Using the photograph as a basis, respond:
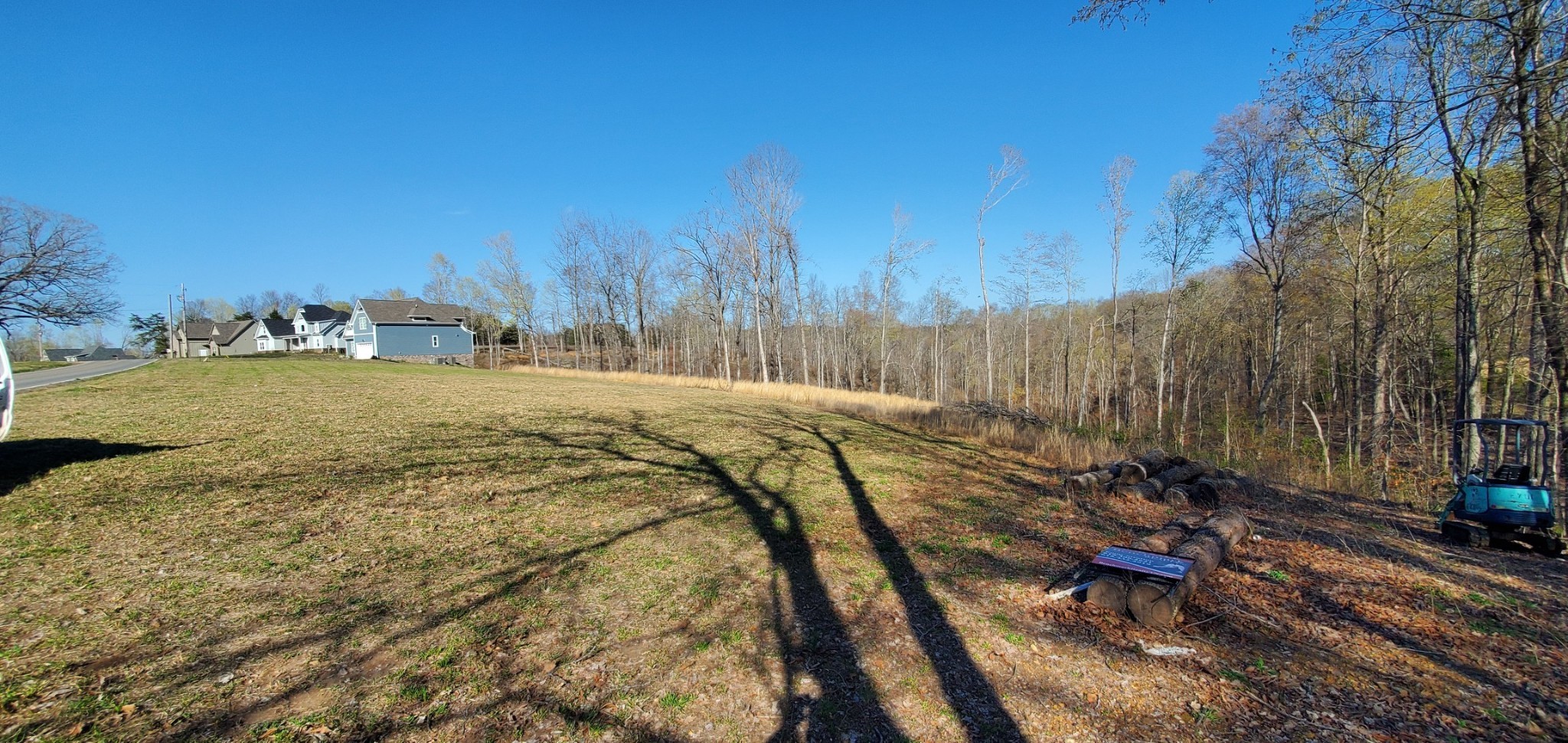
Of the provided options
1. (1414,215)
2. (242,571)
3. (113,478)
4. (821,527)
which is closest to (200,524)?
(242,571)

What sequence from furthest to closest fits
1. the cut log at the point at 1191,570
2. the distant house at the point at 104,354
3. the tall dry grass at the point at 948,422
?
the distant house at the point at 104,354
the tall dry grass at the point at 948,422
the cut log at the point at 1191,570

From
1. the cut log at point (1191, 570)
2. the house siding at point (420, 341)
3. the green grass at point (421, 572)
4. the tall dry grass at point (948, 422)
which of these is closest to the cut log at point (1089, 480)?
the green grass at point (421, 572)

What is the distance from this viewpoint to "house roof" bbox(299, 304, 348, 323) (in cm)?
5919

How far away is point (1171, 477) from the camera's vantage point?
814 cm

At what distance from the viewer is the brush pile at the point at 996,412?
14.5m

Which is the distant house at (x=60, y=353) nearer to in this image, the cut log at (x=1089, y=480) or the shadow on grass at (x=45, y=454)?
the shadow on grass at (x=45, y=454)

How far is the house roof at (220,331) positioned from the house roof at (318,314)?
26.2 feet

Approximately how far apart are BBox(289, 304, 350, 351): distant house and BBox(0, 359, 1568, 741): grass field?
206 feet

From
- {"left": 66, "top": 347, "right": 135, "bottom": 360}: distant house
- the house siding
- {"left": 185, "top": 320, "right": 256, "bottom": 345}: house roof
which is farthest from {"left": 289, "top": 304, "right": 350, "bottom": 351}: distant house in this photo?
{"left": 66, "top": 347, "right": 135, "bottom": 360}: distant house

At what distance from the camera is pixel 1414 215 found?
12.7 m

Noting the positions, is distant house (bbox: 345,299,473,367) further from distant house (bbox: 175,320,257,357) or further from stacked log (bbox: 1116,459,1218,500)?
stacked log (bbox: 1116,459,1218,500)

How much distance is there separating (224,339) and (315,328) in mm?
12439

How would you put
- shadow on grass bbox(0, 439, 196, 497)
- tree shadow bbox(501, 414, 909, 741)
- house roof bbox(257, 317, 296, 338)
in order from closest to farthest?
tree shadow bbox(501, 414, 909, 741) < shadow on grass bbox(0, 439, 196, 497) < house roof bbox(257, 317, 296, 338)

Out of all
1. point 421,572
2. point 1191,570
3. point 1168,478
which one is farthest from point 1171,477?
point 421,572
